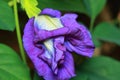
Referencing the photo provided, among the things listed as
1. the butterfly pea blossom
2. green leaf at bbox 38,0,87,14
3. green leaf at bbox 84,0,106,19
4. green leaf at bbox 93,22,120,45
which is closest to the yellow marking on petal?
the butterfly pea blossom

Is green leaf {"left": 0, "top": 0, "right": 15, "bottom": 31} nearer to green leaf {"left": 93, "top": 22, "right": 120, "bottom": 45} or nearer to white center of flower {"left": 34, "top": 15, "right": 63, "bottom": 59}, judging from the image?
white center of flower {"left": 34, "top": 15, "right": 63, "bottom": 59}

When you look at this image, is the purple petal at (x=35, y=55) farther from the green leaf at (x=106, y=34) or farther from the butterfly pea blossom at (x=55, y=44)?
the green leaf at (x=106, y=34)

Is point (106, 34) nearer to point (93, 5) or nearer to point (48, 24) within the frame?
point (93, 5)

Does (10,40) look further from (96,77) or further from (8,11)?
(8,11)

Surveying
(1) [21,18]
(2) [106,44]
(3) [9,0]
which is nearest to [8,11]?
(3) [9,0]

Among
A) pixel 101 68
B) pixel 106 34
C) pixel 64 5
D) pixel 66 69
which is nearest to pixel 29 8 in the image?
pixel 66 69
